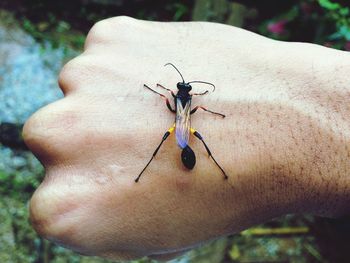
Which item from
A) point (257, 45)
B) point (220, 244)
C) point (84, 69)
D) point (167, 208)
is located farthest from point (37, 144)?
point (220, 244)

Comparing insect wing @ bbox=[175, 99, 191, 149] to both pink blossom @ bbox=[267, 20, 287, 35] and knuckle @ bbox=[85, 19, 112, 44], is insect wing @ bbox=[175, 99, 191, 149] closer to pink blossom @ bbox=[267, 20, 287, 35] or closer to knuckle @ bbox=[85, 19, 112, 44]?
knuckle @ bbox=[85, 19, 112, 44]

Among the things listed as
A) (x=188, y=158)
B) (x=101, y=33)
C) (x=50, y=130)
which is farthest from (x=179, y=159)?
(x=101, y=33)

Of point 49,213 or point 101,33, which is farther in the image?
point 101,33

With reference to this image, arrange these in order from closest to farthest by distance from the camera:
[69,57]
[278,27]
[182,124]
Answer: [182,124] → [278,27] → [69,57]

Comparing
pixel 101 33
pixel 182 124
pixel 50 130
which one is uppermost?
pixel 101 33

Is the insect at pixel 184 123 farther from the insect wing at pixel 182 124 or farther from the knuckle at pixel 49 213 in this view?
the knuckle at pixel 49 213

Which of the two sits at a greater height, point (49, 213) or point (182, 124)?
point (182, 124)

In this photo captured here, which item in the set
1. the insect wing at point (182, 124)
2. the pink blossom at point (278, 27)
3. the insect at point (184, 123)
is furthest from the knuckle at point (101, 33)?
the pink blossom at point (278, 27)

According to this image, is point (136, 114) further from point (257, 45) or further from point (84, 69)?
point (257, 45)

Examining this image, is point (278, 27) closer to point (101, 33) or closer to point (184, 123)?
point (101, 33)
